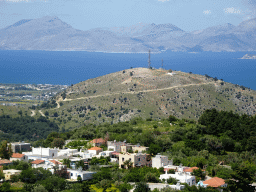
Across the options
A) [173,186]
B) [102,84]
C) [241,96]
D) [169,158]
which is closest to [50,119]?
[102,84]

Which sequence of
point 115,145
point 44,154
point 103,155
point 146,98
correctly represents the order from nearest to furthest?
point 103,155
point 44,154
point 115,145
point 146,98

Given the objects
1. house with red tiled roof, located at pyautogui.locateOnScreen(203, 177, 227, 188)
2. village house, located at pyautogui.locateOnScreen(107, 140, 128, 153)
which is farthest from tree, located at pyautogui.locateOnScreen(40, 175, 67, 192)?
village house, located at pyautogui.locateOnScreen(107, 140, 128, 153)

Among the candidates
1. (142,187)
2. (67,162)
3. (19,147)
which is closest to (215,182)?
(142,187)

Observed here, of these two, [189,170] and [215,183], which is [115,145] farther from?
[215,183]

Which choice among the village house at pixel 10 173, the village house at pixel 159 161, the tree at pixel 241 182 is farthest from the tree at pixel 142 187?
the village house at pixel 10 173

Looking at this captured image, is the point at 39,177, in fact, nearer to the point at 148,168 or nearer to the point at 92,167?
the point at 92,167

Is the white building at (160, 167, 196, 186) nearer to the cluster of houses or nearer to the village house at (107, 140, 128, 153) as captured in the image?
the cluster of houses
